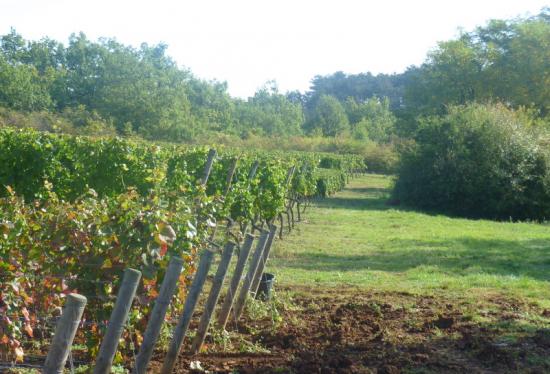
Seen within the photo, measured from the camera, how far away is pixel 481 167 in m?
31.1

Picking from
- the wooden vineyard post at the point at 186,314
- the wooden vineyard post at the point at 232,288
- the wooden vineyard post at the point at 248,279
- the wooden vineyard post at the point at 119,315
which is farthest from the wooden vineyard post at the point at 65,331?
the wooden vineyard post at the point at 248,279

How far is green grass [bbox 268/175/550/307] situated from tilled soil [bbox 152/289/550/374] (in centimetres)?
149

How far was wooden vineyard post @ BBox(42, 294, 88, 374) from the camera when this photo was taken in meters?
3.40

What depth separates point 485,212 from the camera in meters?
31.4

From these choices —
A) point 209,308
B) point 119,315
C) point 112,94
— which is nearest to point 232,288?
point 209,308

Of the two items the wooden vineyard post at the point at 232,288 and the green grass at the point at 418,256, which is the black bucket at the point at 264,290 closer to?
the wooden vineyard post at the point at 232,288

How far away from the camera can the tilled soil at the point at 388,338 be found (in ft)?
19.4

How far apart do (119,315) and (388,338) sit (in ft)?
12.3

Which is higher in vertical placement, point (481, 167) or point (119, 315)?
point (481, 167)

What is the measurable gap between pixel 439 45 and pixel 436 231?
3919 centimetres

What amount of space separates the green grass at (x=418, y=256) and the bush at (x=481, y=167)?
5.55 meters

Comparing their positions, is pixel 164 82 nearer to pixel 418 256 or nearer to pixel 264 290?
pixel 418 256

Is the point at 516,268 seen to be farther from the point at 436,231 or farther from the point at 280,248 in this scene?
the point at 436,231

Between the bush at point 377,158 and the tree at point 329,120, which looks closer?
the bush at point 377,158
